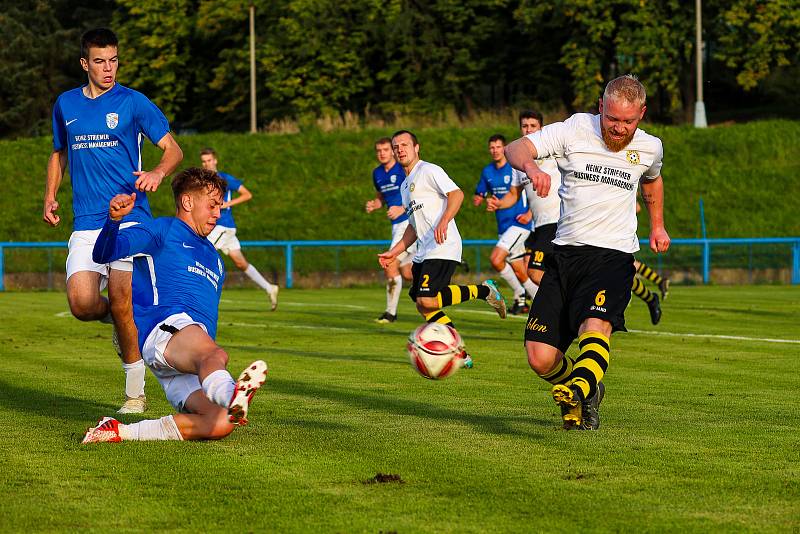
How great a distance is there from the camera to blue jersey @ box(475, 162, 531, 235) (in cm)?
1898

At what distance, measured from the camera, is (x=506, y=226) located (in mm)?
18938

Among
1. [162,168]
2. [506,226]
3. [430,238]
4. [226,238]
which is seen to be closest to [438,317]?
[430,238]

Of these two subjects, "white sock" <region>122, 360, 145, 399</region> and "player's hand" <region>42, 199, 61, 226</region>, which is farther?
"player's hand" <region>42, 199, 61, 226</region>

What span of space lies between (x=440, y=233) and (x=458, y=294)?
97 cm

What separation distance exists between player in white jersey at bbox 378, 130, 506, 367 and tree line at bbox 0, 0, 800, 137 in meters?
34.4

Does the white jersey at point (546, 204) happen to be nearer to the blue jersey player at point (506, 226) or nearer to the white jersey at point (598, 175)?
the blue jersey player at point (506, 226)

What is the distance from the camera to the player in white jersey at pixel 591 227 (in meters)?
7.44

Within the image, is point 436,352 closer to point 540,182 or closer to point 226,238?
point 540,182

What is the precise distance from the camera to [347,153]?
133ft

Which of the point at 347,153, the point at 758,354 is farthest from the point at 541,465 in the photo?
the point at 347,153

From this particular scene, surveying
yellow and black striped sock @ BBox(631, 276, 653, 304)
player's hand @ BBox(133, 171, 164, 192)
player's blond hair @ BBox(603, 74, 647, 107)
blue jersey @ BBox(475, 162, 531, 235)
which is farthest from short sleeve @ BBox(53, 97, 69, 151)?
blue jersey @ BBox(475, 162, 531, 235)

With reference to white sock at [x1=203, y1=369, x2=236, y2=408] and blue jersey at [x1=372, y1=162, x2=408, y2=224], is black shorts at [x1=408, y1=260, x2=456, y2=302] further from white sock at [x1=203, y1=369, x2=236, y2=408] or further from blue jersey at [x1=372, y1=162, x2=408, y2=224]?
white sock at [x1=203, y1=369, x2=236, y2=408]

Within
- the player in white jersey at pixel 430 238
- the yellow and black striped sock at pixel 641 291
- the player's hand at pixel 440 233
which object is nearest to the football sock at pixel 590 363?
the player's hand at pixel 440 233

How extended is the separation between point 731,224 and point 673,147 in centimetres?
464
